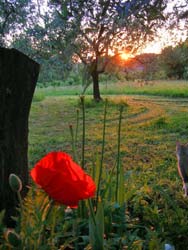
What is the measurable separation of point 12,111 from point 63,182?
77 centimetres

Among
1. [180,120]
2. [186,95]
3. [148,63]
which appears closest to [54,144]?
[180,120]

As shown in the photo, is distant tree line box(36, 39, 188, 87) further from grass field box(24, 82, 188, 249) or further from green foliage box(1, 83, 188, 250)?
green foliage box(1, 83, 188, 250)

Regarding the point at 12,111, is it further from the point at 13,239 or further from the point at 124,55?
the point at 124,55

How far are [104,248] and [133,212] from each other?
35 centimetres

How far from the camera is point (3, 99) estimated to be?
4.01 ft

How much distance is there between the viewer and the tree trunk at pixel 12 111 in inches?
47.8

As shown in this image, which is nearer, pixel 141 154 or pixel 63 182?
pixel 63 182

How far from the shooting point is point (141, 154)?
372cm

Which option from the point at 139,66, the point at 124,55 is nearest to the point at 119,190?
the point at 124,55

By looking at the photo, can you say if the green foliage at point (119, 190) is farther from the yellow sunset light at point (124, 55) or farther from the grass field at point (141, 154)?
the yellow sunset light at point (124, 55)

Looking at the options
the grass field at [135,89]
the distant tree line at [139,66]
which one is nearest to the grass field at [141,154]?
the distant tree line at [139,66]

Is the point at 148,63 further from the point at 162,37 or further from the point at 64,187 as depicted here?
the point at 64,187

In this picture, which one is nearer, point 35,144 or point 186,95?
point 35,144

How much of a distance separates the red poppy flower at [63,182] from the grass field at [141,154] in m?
0.32
